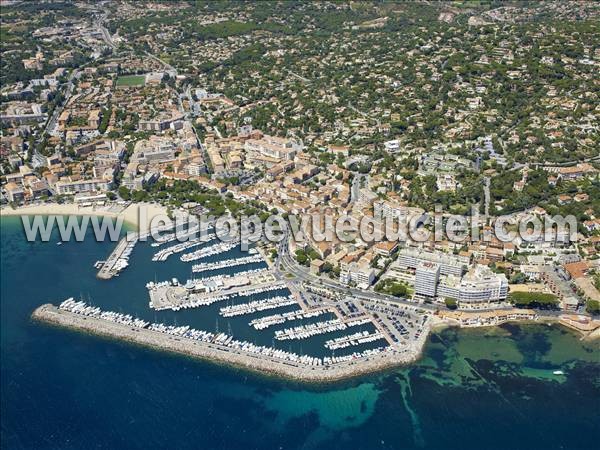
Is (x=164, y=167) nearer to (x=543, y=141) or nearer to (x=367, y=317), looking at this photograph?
(x=367, y=317)

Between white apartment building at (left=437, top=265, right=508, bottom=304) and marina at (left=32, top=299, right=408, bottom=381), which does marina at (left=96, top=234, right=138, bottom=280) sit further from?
white apartment building at (left=437, top=265, right=508, bottom=304)

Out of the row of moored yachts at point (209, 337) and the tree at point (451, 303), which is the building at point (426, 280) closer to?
the tree at point (451, 303)

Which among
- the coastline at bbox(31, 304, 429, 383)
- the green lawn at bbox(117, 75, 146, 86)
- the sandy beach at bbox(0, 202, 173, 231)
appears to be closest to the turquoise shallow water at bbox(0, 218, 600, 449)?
the coastline at bbox(31, 304, 429, 383)

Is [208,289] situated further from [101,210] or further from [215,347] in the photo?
[101,210]

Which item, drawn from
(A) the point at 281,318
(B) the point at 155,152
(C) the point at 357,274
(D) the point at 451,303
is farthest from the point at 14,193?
(D) the point at 451,303

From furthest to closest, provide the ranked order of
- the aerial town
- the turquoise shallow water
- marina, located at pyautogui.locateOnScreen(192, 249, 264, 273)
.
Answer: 1. marina, located at pyautogui.locateOnScreen(192, 249, 264, 273)
2. the aerial town
3. the turquoise shallow water

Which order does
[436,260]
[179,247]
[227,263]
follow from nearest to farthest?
[436,260]
[227,263]
[179,247]

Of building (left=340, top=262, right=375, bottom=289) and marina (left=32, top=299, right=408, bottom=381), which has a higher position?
building (left=340, top=262, right=375, bottom=289)
